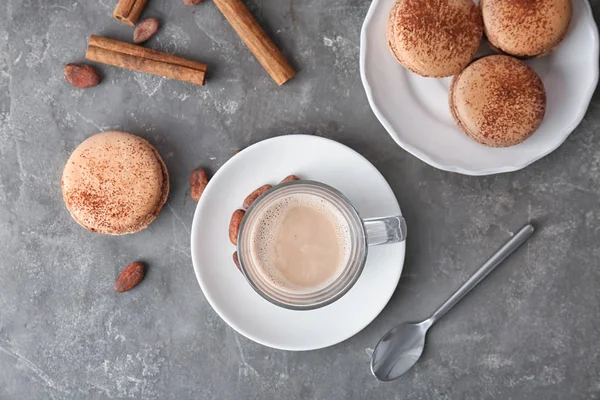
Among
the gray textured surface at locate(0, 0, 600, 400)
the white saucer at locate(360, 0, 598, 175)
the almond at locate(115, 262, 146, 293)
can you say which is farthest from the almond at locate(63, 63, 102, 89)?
the white saucer at locate(360, 0, 598, 175)

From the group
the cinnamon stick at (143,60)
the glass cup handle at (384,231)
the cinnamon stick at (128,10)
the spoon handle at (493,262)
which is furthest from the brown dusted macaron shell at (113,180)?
the spoon handle at (493,262)

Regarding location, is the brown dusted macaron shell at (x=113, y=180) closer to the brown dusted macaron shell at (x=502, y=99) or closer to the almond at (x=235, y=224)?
the almond at (x=235, y=224)

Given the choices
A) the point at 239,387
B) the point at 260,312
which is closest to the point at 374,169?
the point at 260,312

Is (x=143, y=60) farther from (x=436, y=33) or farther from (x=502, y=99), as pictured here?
(x=502, y=99)

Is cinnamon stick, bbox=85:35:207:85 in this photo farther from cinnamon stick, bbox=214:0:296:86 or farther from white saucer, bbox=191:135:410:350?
white saucer, bbox=191:135:410:350

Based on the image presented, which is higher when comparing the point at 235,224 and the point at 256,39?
the point at 256,39

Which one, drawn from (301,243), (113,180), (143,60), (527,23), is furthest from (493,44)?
(113,180)
